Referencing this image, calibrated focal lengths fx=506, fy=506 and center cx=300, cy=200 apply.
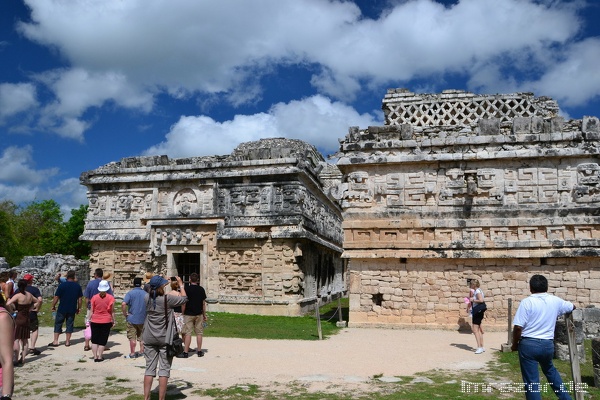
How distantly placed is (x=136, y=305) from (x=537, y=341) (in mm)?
6466

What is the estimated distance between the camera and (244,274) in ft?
55.6

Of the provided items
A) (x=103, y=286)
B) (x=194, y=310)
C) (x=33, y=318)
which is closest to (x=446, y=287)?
(x=194, y=310)

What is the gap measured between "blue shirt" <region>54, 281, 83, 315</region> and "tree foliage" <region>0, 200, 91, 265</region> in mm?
23030

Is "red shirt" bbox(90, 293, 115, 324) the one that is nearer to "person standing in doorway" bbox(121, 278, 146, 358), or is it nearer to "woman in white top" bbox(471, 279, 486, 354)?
"person standing in doorway" bbox(121, 278, 146, 358)

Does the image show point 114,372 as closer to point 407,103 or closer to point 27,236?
point 407,103

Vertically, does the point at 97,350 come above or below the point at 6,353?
below

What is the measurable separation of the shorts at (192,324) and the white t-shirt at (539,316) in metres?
6.02

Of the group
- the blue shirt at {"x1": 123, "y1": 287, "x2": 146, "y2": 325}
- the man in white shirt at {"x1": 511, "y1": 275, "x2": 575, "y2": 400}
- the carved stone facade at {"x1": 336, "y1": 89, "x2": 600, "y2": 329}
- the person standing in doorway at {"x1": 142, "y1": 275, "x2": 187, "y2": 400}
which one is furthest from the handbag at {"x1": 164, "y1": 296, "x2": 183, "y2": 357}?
the carved stone facade at {"x1": 336, "y1": 89, "x2": 600, "y2": 329}

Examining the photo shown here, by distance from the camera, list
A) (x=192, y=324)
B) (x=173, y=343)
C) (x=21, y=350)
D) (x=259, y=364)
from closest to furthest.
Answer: (x=173, y=343)
(x=259, y=364)
(x=21, y=350)
(x=192, y=324)

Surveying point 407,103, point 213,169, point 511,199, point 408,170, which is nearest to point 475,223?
point 511,199

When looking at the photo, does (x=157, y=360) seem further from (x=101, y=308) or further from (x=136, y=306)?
(x=101, y=308)

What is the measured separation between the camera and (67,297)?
1072 centimetres

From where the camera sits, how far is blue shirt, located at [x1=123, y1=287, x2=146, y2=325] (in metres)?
8.77

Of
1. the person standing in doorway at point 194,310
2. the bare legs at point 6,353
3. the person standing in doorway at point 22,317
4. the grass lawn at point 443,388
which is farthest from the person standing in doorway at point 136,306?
the bare legs at point 6,353
